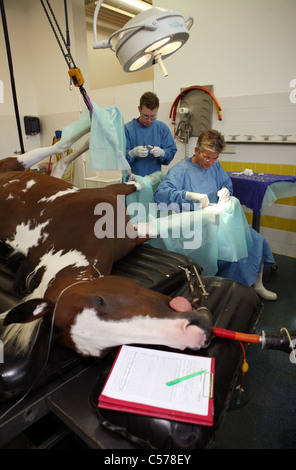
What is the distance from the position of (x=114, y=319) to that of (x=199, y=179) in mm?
1520

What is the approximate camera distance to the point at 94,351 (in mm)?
775

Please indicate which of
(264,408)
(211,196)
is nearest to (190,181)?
(211,196)

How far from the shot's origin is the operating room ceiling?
463 cm

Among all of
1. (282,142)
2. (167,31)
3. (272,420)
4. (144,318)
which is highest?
(167,31)

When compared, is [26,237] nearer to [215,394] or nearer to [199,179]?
[215,394]

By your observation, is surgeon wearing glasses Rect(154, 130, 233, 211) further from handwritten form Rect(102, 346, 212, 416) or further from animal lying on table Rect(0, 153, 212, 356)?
handwritten form Rect(102, 346, 212, 416)

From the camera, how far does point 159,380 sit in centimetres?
70

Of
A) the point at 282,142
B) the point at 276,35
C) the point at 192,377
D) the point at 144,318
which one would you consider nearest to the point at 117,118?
the point at 144,318

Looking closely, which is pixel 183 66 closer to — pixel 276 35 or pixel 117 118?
pixel 276 35

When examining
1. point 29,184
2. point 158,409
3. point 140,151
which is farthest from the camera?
point 140,151

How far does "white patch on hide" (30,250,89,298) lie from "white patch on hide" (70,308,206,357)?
0.29 meters

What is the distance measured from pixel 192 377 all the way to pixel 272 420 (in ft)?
2.62

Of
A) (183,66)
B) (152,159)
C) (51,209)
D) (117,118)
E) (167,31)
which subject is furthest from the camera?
(183,66)

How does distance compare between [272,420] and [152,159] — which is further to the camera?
[152,159]
